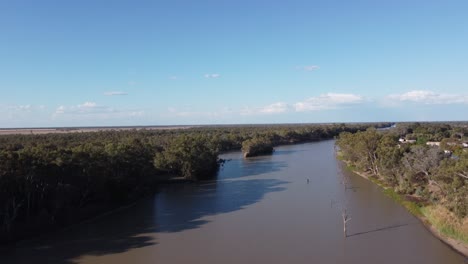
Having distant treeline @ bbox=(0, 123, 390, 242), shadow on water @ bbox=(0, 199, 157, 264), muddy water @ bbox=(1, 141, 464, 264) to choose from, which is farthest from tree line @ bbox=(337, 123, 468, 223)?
distant treeline @ bbox=(0, 123, 390, 242)

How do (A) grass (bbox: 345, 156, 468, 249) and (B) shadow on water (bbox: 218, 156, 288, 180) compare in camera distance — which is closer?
(A) grass (bbox: 345, 156, 468, 249)

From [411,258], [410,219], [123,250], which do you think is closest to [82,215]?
[123,250]

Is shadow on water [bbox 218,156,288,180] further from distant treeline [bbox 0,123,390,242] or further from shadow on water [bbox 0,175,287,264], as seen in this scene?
distant treeline [bbox 0,123,390,242]

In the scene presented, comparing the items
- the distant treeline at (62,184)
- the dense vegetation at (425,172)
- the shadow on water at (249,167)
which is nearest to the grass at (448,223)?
the dense vegetation at (425,172)

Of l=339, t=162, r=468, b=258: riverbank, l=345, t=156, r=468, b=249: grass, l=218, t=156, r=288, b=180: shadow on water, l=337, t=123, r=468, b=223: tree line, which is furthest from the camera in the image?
l=218, t=156, r=288, b=180: shadow on water

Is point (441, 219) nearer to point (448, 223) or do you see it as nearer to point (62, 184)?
point (448, 223)

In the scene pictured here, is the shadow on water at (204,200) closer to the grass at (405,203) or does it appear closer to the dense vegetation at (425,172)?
the grass at (405,203)
